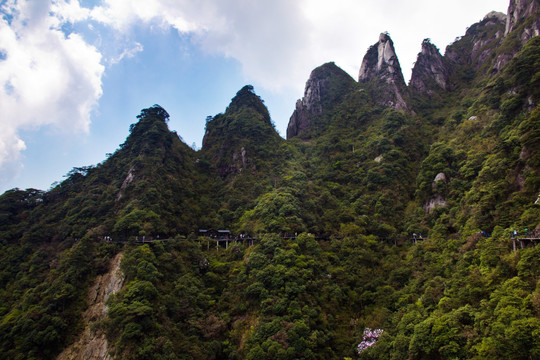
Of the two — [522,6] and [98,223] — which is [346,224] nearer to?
[98,223]

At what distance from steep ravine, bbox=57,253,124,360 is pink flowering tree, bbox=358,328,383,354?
841 inches

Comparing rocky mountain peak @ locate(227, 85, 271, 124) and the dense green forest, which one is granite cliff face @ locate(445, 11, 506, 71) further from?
rocky mountain peak @ locate(227, 85, 271, 124)

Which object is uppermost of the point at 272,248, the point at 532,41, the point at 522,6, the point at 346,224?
the point at 522,6

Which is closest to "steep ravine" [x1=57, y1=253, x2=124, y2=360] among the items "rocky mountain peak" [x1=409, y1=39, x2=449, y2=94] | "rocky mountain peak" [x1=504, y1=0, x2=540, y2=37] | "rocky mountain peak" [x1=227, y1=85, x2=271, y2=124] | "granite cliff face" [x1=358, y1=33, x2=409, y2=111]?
"rocky mountain peak" [x1=227, y1=85, x2=271, y2=124]

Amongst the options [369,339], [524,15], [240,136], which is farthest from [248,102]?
[369,339]

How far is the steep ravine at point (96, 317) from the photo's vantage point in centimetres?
2919

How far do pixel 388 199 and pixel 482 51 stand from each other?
5381cm

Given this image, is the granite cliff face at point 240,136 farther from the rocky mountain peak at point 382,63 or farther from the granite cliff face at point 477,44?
the granite cliff face at point 477,44

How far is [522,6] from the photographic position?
57.2 meters

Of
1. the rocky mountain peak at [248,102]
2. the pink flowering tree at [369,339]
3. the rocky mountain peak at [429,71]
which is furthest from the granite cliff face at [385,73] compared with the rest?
the pink flowering tree at [369,339]

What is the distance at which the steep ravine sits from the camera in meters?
29.2

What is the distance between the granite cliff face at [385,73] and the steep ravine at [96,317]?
2350 inches

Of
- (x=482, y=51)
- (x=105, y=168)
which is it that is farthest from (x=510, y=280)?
(x=482, y=51)

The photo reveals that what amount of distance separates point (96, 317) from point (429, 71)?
82365 millimetres
